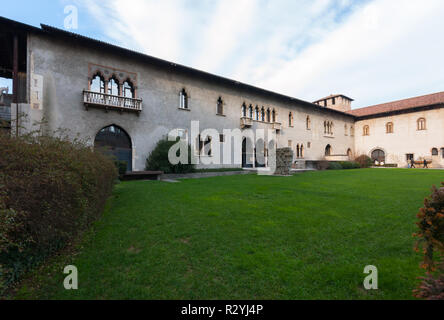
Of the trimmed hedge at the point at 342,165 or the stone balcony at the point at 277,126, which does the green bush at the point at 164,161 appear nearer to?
the stone balcony at the point at 277,126

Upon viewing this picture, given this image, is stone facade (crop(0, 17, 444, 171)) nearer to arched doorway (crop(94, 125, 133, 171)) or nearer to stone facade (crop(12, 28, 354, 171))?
stone facade (crop(12, 28, 354, 171))

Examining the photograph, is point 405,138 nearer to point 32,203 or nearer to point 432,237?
point 432,237

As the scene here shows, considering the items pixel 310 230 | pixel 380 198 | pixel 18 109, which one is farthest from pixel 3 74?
pixel 380 198

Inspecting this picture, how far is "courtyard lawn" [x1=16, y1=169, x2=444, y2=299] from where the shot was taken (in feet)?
7.04

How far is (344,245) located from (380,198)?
4.00 m

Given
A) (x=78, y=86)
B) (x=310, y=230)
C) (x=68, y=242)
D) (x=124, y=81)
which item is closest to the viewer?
(x=68, y=242)

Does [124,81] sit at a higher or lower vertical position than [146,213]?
higher

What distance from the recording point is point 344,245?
121 inches

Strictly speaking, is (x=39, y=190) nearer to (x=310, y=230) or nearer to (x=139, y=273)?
(x=139, y=273)

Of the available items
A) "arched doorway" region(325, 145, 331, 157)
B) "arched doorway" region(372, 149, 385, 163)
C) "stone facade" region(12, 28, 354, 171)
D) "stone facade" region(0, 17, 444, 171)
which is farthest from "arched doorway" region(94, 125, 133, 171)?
"arched doorway" region(372, 149, 385, 163)

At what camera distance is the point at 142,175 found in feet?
43.8

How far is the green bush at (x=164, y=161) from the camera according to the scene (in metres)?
14.3
